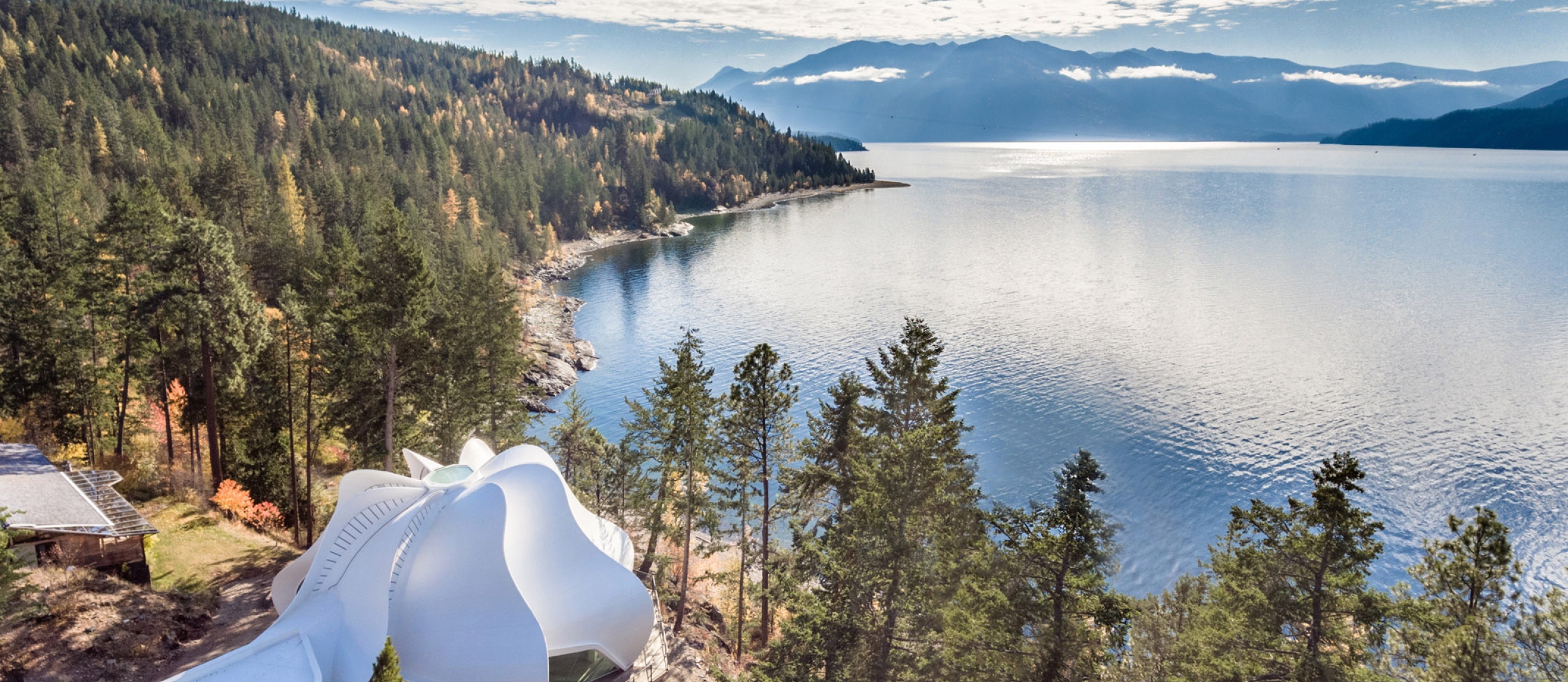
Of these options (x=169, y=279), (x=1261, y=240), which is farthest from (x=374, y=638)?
(x=1261, y=240)

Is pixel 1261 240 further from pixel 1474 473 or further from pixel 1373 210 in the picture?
pixel 1474 473

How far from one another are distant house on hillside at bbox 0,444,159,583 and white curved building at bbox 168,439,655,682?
523 cm

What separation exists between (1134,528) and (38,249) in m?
58.0

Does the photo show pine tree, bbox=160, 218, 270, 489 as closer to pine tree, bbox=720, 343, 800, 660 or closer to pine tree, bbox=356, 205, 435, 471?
pine tree, bbox=356, 205, 435, 471

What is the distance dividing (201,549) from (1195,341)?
7415 centimetres

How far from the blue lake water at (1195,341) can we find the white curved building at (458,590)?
2861 centimetres

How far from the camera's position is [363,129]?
429 ft

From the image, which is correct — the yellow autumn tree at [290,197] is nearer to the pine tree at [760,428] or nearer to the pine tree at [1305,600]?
the pine tree at [760,428]

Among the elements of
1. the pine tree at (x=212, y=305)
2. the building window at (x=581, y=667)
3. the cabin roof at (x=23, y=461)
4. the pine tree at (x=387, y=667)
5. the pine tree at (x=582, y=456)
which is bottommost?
the building window at (x=581, y=667)

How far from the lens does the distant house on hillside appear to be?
70.2ft

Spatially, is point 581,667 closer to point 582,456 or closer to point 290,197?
point 582,456

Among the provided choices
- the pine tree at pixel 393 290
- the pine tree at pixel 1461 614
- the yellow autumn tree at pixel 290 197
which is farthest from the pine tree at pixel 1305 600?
the yellow autumn tree at pixel 290 197

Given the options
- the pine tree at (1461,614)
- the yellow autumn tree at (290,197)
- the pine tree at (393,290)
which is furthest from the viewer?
the yellow autumn tree at (290,197)

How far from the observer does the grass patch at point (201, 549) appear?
25516mm
